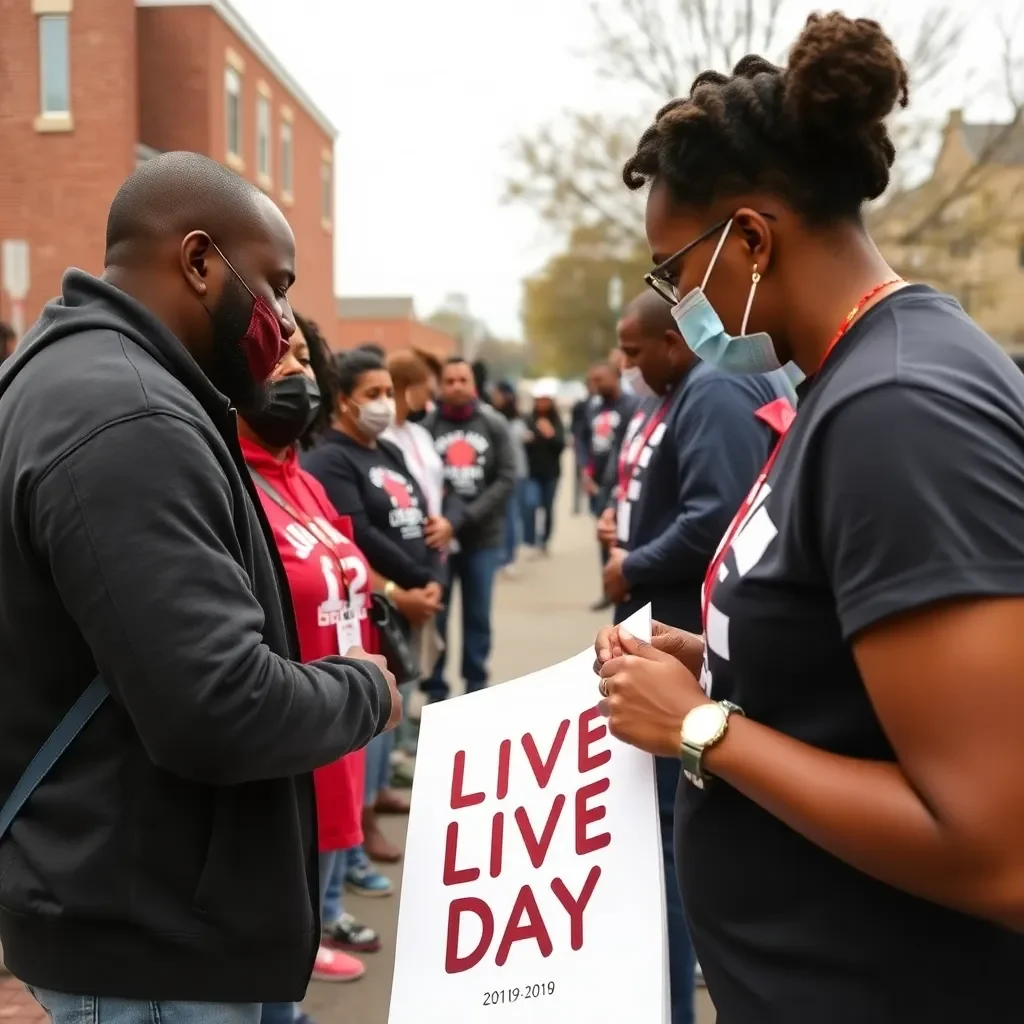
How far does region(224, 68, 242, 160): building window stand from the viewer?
2214cm

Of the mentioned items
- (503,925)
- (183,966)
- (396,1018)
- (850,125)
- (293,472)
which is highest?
(850,125)

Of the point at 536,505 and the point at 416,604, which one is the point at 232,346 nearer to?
the point at 416,604

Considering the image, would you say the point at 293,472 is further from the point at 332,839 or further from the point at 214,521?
the point at 214,521

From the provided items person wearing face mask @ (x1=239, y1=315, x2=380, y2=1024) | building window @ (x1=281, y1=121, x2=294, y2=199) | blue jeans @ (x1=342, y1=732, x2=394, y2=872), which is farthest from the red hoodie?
building window @ (x1=281, y1=121, x2=294, y2=199)

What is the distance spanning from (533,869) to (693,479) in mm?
1723

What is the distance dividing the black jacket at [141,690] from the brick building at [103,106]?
26.4 feet

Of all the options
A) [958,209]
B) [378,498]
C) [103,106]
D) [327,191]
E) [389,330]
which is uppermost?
[103,106]

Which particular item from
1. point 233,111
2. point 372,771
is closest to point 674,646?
point 372,771

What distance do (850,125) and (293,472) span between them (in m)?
2.28

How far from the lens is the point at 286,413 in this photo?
123 inches

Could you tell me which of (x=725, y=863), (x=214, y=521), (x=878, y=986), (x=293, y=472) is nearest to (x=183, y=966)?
(x=214, y=521)

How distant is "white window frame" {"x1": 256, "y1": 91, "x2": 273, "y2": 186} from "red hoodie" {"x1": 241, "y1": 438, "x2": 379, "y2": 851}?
2239 cm

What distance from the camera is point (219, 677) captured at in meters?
1.47

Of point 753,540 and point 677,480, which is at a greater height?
point 753,540
